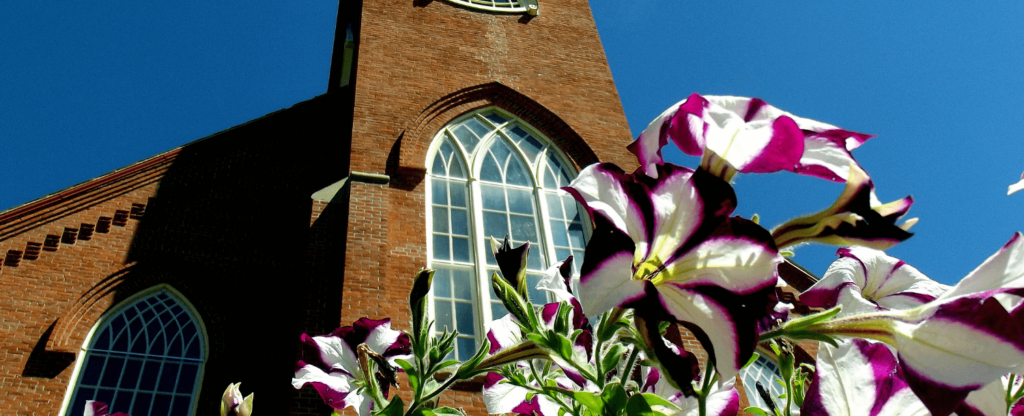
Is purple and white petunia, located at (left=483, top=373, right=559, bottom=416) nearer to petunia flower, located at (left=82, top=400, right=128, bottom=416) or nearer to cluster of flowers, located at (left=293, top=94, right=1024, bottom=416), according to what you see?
cluster of flowers, located at (left=293, top=94, right=1024, bottom=416)

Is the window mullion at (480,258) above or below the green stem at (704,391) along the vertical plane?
above

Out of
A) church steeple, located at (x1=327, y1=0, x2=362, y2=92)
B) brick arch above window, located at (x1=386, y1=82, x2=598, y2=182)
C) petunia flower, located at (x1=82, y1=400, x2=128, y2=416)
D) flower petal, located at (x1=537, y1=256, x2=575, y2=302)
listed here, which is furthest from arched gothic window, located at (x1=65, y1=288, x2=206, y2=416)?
church steeple, located at (x1=327, y1=0, x2=362, y2=92)

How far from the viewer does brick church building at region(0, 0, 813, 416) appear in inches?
324

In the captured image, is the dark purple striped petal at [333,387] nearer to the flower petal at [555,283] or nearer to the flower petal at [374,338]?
the flower petal at [374,338]

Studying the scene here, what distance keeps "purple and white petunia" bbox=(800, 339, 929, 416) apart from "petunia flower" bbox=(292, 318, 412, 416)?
948mm

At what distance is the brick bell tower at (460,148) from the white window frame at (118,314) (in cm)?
183

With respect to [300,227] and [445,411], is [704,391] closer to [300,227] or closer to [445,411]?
[445,411]

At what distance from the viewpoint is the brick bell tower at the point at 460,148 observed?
8.23 meters

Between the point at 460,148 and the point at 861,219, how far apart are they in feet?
31.4

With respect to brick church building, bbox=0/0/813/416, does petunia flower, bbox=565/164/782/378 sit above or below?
below

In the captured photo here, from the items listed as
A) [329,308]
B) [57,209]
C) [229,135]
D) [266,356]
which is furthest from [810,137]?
[229,135]

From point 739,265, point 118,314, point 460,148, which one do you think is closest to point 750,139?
point 739,265

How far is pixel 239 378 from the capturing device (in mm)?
8531

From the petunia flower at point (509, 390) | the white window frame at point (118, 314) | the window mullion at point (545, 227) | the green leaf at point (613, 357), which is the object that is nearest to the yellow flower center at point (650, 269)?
the green leaf at point (613, 357)
